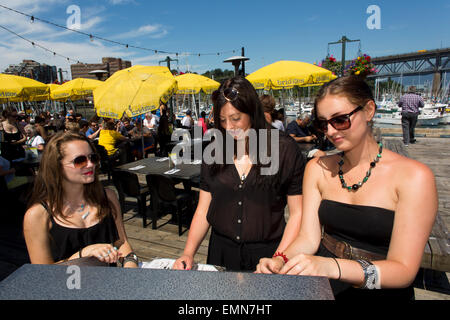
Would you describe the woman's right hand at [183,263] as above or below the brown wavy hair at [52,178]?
below

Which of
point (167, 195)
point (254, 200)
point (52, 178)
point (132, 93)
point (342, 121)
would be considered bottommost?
point (167, 195)

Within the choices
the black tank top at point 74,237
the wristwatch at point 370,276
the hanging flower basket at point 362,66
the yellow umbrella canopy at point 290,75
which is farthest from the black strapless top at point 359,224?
the yellow umbrella canopy at point 290,75

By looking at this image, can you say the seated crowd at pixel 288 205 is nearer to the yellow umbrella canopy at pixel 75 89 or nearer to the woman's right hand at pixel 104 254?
the woman's right hand at pixel 104 254

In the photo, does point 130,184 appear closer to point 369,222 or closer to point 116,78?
point 116,78

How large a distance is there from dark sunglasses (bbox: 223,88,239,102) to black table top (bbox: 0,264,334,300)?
1.27 m

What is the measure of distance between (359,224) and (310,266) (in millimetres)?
594

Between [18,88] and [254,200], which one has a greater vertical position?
[18,88]

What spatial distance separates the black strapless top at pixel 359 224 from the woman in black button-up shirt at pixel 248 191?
9.7 inches

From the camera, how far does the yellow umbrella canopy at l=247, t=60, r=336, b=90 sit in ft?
30.7

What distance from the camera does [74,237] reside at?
1.97 m

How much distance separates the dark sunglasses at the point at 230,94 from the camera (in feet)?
5.83

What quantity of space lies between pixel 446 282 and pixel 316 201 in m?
2.67

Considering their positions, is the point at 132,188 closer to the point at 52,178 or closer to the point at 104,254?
the point at 52,178

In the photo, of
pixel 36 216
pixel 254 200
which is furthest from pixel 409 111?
pixel 36 216
